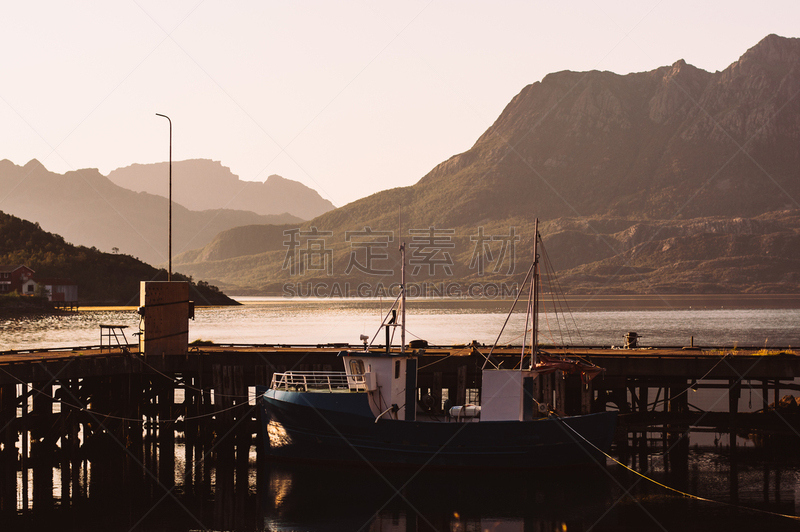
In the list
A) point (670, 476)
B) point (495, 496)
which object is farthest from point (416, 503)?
point (670, 476)

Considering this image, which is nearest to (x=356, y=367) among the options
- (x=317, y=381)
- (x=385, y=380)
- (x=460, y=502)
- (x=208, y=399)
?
(x=385, y=380)

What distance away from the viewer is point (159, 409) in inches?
1511

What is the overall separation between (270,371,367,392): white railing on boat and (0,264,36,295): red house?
161 metres

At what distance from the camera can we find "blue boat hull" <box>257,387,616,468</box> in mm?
31938

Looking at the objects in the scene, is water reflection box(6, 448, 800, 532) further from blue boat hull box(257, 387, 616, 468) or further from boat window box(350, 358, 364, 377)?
boat window box(350, 358, 364, 377)

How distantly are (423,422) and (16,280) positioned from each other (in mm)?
169992

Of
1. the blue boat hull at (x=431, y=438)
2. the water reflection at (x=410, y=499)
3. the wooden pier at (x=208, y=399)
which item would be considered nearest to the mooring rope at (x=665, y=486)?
the blue boat hull at (x=431, y=438)

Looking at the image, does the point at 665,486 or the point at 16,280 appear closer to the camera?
the point at 665,486

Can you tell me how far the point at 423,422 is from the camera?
3184cm

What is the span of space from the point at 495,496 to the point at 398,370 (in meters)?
6.55

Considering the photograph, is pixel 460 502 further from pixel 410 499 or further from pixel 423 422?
pixel 423 422

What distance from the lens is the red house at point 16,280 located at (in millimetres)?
176500

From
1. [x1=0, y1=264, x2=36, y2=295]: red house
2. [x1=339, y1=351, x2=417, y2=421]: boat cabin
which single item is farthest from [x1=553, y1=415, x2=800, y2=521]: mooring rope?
[x1=0, y1=264, x2=36, y2=295]: red house

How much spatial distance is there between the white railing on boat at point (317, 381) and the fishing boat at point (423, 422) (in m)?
0.09
